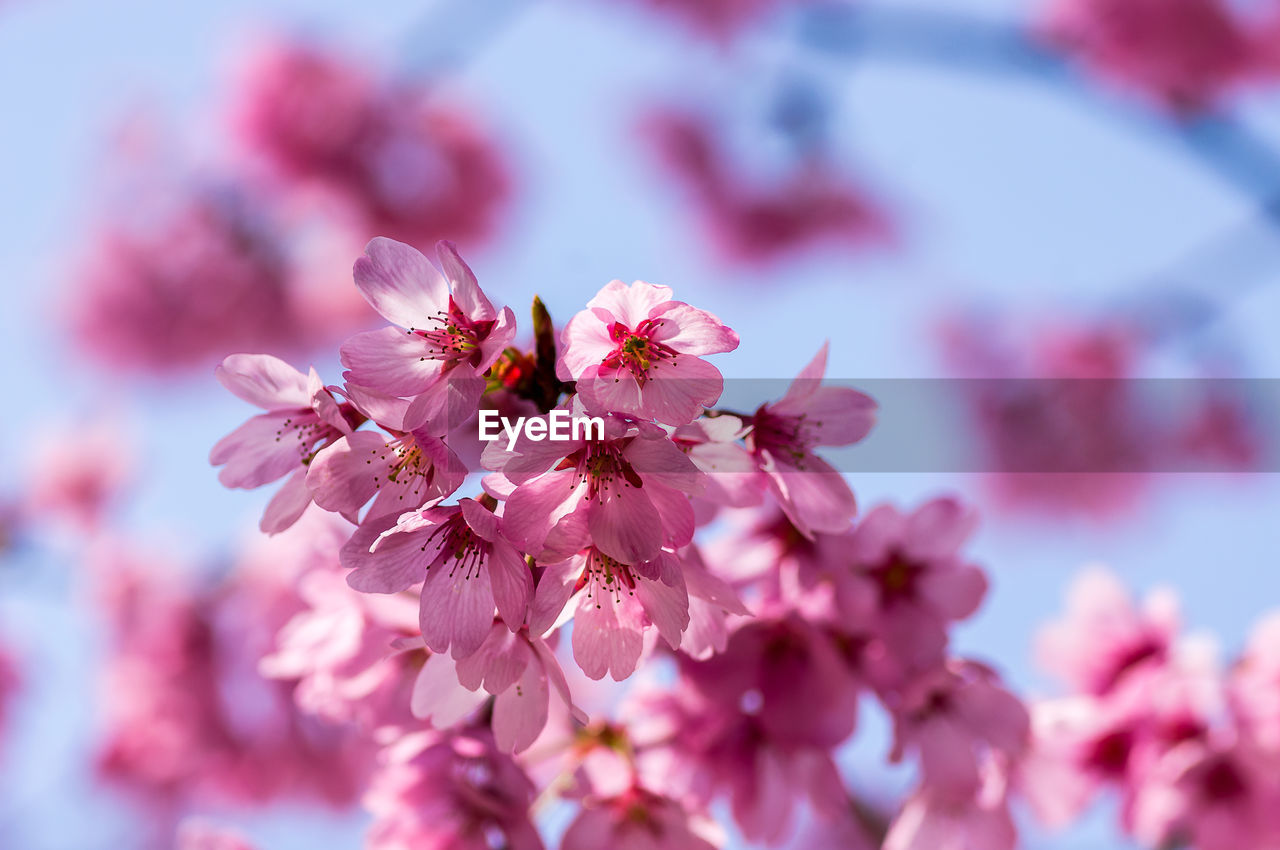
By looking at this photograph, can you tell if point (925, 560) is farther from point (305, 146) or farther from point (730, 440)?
point (305, 146)

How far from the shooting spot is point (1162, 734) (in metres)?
1.47

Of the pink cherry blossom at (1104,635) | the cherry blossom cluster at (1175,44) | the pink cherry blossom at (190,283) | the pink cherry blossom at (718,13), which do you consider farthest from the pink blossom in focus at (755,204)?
the pink cherry blossom at (1104,635)

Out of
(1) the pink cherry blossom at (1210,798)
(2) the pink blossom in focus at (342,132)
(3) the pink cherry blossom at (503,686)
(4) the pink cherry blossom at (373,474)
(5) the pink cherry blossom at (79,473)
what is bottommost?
(3) the pink cherry blossom at (503,686)

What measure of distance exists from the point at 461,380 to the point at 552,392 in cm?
15

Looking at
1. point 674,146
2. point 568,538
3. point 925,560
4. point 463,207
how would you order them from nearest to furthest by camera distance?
1. point 568,538
2. point 925,560
3. point 463,207
4. point 674,146

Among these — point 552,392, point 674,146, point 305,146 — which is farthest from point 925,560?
point 674,146

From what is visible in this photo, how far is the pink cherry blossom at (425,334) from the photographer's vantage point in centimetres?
75

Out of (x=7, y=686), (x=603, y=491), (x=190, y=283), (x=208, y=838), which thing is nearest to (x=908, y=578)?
(x=603, y=491)

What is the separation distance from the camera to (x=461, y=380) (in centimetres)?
75

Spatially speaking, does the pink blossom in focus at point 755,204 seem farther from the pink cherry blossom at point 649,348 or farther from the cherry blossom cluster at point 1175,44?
the pink cherry blossom at point 649,348

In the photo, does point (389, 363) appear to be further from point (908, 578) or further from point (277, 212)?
point (277, 212)

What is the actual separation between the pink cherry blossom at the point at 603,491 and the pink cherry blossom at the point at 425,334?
2.8 inches

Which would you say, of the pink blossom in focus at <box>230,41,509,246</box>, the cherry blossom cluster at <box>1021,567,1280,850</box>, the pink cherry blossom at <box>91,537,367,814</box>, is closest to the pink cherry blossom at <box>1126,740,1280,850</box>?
the cherry blossom cluster at <box>1021,567,1280,850</box>

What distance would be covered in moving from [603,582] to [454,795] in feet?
1.30
